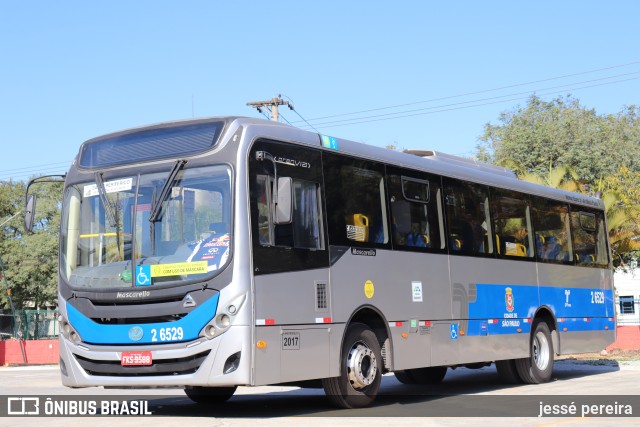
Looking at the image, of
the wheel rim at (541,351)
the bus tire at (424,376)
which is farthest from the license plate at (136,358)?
the wheel rim at (541,351)

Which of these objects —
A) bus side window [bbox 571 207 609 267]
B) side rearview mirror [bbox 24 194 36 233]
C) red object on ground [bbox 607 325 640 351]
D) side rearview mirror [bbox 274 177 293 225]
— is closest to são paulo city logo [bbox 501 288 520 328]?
bus side window [bbox 571 207 609 267]

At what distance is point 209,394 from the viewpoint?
13.8 meters

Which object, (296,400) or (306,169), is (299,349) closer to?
(306,169)

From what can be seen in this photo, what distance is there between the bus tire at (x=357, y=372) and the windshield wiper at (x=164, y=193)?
292cm

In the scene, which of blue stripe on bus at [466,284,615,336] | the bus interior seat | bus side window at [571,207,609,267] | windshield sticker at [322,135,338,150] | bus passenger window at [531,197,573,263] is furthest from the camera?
bus side window at [571,207,609,267]

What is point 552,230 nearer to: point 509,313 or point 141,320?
point 509,313

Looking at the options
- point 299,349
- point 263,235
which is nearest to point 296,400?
point 299,349

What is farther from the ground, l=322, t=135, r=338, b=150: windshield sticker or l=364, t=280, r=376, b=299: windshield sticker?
l=322, t=135, r=338, b=150: windshield sticker

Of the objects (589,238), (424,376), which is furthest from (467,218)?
(589,238)

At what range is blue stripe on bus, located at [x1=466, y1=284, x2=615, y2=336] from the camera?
1569 cm

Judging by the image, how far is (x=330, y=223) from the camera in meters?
12.4

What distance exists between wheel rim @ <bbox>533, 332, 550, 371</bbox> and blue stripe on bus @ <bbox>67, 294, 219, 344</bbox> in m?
8.69

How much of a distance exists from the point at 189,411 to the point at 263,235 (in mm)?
2953

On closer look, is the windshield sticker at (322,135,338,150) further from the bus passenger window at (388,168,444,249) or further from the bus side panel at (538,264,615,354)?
the bus side panel at (538,264,615,354)
